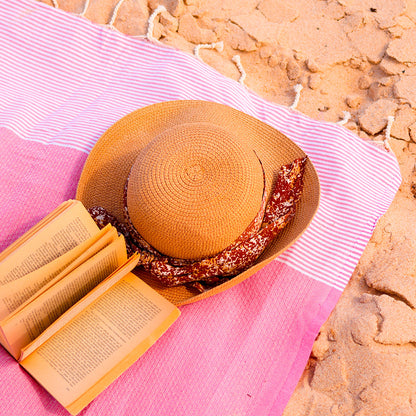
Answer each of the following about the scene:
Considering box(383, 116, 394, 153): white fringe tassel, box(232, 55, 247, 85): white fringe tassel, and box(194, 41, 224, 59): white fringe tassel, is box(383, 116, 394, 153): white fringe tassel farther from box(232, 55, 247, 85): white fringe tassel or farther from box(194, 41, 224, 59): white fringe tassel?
box(194, 41, 224, 59): white fringe tassel

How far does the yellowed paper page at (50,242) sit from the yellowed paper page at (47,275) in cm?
5

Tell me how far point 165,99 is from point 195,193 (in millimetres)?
843

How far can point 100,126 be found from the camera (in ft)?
6.73

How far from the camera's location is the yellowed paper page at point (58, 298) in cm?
132

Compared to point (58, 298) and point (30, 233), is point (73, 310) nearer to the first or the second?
point (58, 298)

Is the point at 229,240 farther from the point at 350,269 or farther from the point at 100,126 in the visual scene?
the point at 100,126

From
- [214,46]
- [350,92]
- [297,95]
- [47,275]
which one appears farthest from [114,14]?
[47,275]

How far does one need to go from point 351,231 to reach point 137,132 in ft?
2.91

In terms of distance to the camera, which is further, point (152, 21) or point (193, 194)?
point (152, 21)

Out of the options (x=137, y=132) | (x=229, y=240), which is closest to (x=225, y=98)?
(x=137, y=132)

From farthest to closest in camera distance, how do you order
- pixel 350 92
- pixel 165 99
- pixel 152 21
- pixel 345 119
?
pixel 152 21, pixel 350 92, pixel 345 119, pixel 165 99

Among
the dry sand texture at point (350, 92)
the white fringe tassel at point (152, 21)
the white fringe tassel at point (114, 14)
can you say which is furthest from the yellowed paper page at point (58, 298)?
the white fringe tassel at point (114, 14)

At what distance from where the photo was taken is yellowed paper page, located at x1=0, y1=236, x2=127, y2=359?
132 centimetres

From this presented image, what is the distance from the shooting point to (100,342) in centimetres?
144
